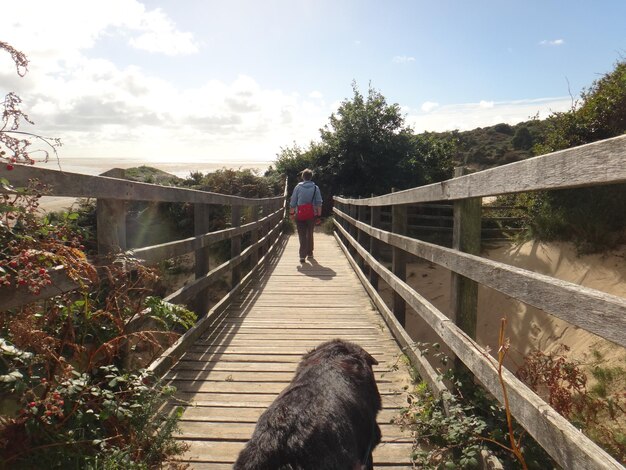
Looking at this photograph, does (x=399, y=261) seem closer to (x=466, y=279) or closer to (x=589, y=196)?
(x=466, y=279)

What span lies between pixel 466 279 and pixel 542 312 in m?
7.34

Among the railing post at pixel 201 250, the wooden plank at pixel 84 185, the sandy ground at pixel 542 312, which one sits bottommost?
the sandy ground at pixel 542 312

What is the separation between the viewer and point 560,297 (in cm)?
140

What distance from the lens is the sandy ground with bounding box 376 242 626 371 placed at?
686 centimetres

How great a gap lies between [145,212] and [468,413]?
529 inches

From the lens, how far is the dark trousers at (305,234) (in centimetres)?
903

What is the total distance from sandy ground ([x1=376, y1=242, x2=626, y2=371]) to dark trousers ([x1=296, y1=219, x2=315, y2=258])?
3027 millimetres

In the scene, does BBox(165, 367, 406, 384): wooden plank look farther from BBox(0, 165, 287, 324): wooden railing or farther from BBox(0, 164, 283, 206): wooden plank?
BBox(0, 164, 283, 206): wooden plank

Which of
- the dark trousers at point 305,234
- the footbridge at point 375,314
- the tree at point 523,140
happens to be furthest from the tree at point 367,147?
the tree at point 523,140

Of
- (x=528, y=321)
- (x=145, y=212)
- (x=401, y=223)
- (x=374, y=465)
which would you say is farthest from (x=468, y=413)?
(x=145, y=212)

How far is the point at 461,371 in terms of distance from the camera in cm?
246

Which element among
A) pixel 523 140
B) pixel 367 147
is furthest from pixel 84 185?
pixel 523 140

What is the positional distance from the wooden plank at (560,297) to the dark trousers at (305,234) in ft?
22.1

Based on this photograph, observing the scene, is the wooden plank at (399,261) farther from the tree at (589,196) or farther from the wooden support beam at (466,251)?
the tree at (589,196)
